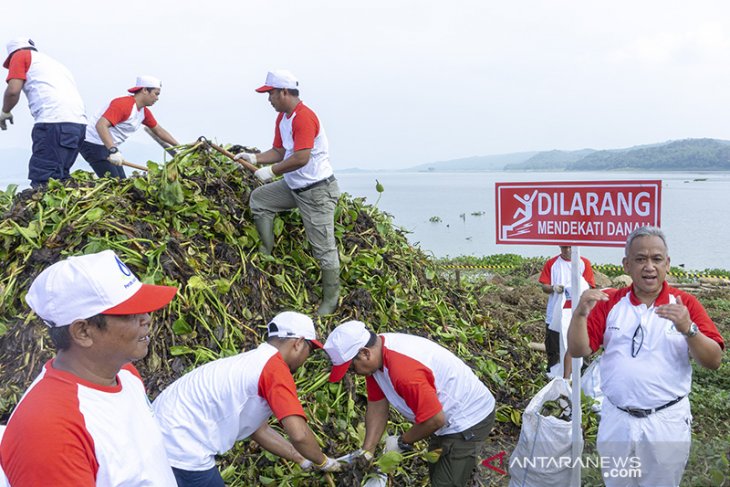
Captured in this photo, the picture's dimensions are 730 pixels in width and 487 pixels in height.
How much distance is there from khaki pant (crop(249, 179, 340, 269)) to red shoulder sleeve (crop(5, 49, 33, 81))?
2.65 metres

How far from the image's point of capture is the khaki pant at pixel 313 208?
5.15m

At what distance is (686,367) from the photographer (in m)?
3.15

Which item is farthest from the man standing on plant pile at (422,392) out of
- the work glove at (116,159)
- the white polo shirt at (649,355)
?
the work glove at (116,159)

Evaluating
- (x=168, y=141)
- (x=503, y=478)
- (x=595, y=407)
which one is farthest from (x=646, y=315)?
(x=168, y=141)

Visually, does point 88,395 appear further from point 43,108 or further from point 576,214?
point 43,108

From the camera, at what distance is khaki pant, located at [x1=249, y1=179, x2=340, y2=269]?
515 centimetres

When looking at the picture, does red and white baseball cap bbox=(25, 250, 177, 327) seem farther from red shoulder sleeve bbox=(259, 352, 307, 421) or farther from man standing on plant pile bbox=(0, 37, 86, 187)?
man standing on plant pile bbox=(0, 37, 86, 187)

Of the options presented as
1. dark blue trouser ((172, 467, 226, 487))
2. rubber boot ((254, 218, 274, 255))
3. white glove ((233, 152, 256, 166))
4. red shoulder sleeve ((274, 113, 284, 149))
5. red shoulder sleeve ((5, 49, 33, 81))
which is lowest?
dark blue trouser ((172, 467, 226, 487))

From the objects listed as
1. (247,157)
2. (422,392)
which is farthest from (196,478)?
(247,157)

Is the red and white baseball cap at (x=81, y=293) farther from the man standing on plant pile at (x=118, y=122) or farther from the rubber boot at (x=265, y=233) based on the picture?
the man standing on plant pile at (x=118, y=122)

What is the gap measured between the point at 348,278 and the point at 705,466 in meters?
3.32

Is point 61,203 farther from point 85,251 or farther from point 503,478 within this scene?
point 503,478

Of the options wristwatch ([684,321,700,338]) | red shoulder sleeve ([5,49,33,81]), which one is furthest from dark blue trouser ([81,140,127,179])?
wristwatch ([684,321,700,338])

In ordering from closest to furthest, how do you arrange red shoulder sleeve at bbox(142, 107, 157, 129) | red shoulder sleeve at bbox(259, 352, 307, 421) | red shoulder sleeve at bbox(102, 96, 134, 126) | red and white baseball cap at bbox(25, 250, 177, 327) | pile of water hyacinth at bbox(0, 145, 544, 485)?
1. red and white baseball cap at bbox(25, 250, 177, 327)
2. red shoulder sleeve at bbox(259, 352, 307, 421)
3. pile of water hyacinth at bbox(0, 145, 544, 485)
4. red shoulder sleeve at bbox(102, 96, 134, 126)
5. red shoulder sleeve at bbox(142, 107, 157, 129)
